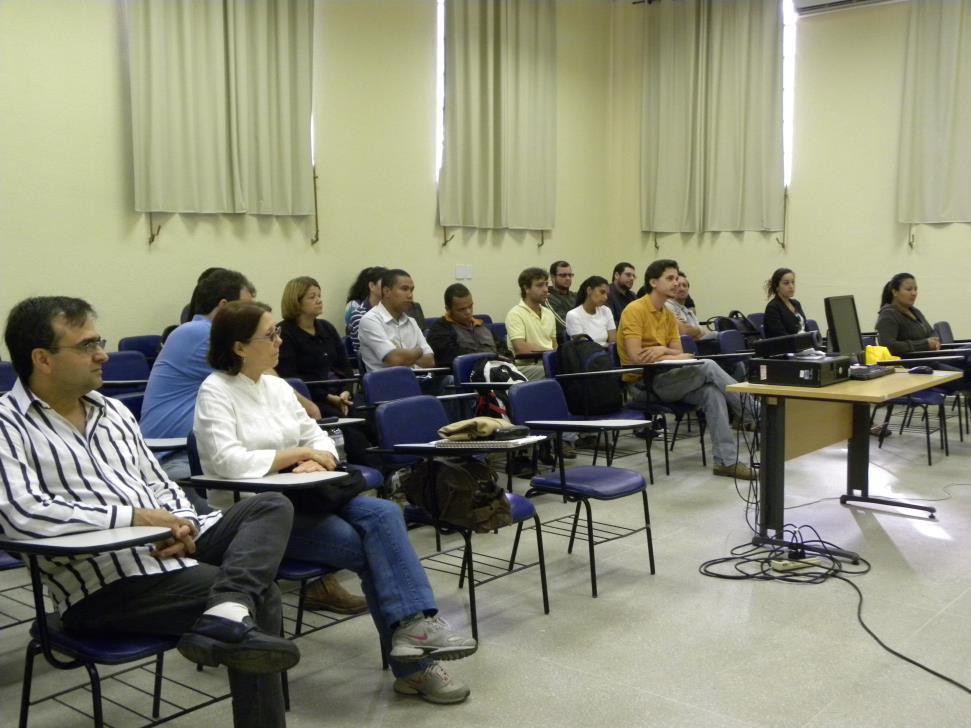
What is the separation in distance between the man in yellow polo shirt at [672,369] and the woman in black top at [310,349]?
185 centimetres

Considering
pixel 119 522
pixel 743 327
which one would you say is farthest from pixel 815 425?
pixel 743 327

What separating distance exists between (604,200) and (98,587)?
843cm

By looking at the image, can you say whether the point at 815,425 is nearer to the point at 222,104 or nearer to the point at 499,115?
the point at 222,104

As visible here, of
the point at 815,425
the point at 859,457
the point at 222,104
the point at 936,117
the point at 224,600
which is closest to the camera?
the point at 224,600

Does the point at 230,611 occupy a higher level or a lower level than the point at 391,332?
lower


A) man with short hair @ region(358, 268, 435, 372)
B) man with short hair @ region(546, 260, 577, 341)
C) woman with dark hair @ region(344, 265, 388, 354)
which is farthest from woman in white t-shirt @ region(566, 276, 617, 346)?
man with short hair @ region(358, 268, 435, 372)

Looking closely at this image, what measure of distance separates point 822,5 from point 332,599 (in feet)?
25.8

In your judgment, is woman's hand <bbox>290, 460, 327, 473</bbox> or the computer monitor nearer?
woman's hand <bbox>290, 460, 327, 473</bbox>

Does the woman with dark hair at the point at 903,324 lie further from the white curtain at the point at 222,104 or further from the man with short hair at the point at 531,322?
the white curtain at the point at 222,104

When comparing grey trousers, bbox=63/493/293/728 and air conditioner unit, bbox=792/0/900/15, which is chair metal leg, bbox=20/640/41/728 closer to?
grey trousers, bbox=63/493/293/728

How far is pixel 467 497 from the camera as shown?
3.15 m

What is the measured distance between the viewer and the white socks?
2170mm

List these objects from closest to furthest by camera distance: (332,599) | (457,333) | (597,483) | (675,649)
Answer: (675,649)
(332,599)
(597,483)
(457,333)

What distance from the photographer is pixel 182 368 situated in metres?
3.46
